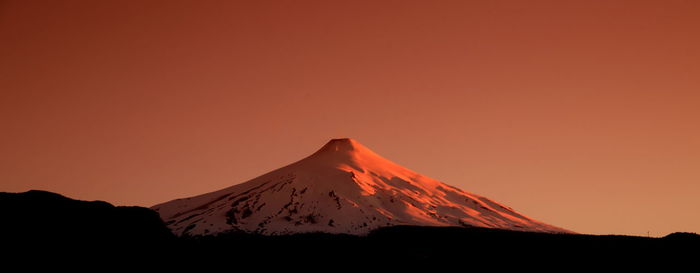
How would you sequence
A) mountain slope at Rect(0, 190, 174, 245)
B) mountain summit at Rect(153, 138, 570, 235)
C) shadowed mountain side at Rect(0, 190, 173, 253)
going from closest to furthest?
shadowed mountain side at Rect(0, 190, 173, 253)
mountain slope at Rect(0, 190, 174, 245)
mountain summit at Rect(153, 138, 570, 235)

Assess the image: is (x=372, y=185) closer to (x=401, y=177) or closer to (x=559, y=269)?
(x=401, y=177)

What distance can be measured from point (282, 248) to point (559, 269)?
3570 cm

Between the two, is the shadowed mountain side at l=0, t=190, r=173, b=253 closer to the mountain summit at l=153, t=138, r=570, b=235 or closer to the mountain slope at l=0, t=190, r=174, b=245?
the mountain slope at l=0, t=190, r=174, b=245

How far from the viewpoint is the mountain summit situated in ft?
410

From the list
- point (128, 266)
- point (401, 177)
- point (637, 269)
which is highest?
point (401, 177)

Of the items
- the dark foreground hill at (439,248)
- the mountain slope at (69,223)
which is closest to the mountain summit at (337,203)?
the dark foreground hill at (439,248)

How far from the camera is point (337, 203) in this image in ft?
429

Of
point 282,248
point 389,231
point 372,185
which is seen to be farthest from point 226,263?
point 372,185

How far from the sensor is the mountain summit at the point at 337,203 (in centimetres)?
12494

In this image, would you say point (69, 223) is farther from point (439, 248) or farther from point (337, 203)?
point (337, 203)

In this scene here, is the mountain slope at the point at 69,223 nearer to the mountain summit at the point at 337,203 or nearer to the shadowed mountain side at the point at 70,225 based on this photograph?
the shadowed mountain side at the point at 70,225

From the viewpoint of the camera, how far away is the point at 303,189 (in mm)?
135875

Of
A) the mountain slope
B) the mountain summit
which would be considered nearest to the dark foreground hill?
the mountain slope

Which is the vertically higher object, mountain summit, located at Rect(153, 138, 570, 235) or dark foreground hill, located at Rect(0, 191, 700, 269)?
mountain summit, located at Rect(153, 138, 570, 235)
